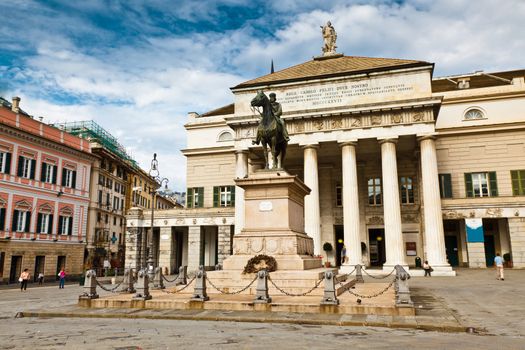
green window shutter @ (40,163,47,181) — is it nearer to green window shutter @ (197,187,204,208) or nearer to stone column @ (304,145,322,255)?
green window shutter @ (197,187,204,208)

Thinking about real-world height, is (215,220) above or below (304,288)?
above

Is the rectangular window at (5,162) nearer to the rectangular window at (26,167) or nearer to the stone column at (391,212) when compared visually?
the rectangular window at (26,167)

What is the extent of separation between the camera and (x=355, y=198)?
32.4 metres

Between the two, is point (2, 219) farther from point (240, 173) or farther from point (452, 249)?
point (452, 249)

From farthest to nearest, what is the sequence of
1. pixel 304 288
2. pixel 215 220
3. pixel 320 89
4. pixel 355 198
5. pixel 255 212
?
1. pixel 215 220
2. pixel 320 89
3. pixel 355 198
4. pixel 255 212
5. pixel 304 288

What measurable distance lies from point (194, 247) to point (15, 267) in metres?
15.5

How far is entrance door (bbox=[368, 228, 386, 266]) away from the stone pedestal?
25.5m

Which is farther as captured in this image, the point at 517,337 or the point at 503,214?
the point at 503,214

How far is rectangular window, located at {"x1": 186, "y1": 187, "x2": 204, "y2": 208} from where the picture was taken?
44719mm

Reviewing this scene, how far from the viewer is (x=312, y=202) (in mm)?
33219

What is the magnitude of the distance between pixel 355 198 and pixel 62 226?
1153 inches

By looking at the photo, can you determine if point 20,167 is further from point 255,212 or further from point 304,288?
point 304,288

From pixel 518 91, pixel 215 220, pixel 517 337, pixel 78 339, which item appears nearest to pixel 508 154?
pixel 518 91

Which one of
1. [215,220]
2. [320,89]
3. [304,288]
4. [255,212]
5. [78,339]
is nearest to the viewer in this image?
[78,339]
